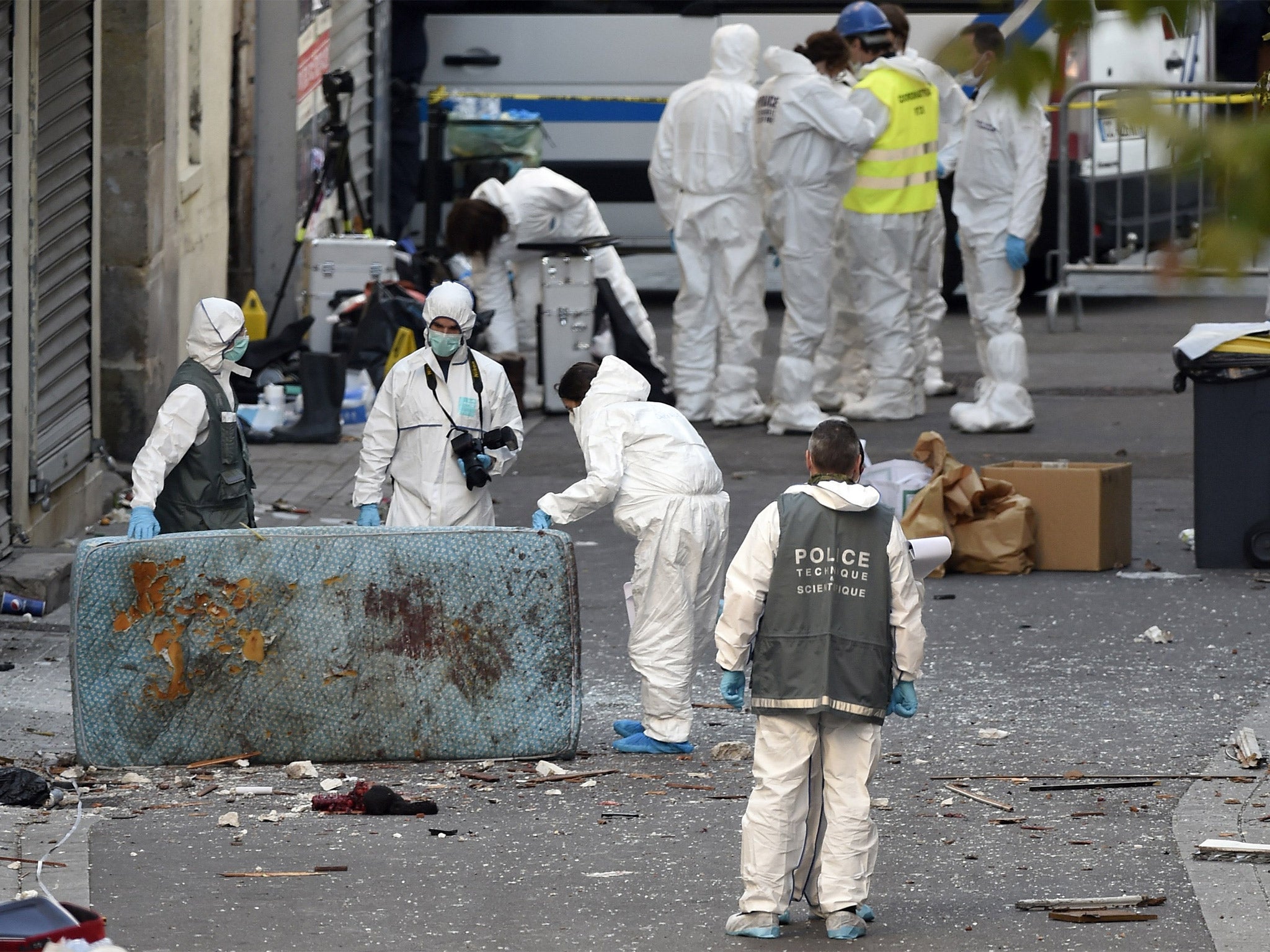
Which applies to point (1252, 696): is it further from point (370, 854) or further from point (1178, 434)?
point (1178, 434)

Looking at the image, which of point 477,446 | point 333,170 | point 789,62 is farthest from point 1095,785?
point 333,170

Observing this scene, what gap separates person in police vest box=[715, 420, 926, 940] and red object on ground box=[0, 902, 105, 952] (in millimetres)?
1675

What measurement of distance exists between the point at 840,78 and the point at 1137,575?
442cm

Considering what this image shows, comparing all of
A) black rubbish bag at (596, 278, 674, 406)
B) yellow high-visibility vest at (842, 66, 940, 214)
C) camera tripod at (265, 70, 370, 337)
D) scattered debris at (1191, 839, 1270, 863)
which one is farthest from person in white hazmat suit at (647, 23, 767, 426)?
scattered debris at (1191, 839, 1270, 863)

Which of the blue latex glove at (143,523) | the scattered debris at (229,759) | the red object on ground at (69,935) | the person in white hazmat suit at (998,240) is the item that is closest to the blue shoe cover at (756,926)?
the red object on ground at (69,935)

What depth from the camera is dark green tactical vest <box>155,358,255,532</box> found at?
6.61 meters

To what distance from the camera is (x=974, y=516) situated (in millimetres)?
8781

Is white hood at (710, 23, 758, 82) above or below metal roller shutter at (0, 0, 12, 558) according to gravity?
above

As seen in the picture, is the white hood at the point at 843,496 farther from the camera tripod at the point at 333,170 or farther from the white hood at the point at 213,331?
the camera tripod at the point at 333,170

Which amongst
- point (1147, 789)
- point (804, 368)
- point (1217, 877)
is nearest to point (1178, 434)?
point (804, 368)

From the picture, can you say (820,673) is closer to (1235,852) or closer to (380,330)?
(1235,852)

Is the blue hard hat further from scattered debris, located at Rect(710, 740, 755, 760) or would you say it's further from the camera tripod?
scattered debris, located at Rect(710, 740, 755, 760)

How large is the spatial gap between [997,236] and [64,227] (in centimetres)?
550

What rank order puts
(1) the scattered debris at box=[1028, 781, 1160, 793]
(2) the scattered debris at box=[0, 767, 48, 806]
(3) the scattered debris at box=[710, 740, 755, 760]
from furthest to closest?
(3) the scattered debris at box=[710, 740, 755, 760] < (1) the scattered debris at box=[1028, 781, 1160, 793] < (2) the scattered debris at box=[0, 767, 48, 806]
